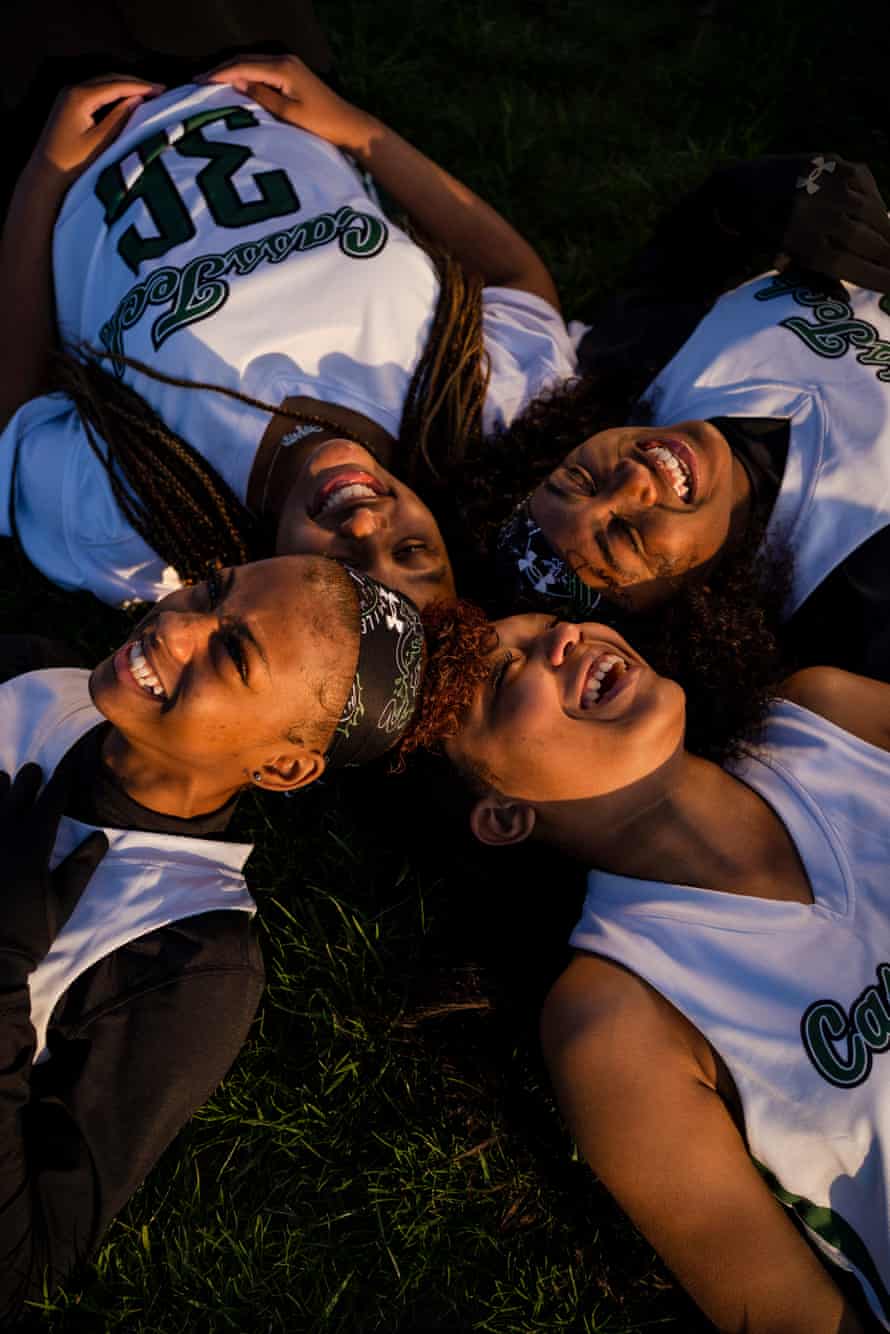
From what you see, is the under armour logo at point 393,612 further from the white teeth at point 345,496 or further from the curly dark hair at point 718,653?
the curly dark hair at point 718,653

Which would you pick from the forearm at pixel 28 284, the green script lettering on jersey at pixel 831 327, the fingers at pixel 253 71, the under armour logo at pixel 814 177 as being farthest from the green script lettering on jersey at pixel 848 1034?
the fingers at pixel 253 71

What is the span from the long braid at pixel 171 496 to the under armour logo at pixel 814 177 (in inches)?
83.3

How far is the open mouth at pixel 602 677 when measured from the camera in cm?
272

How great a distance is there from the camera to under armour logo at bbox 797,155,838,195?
355 cm

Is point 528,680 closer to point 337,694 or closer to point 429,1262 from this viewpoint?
point 337,694

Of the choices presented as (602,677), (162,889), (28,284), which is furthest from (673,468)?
(28,284)

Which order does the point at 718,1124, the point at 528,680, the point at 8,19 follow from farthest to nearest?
the point at 8,19
the point at 528,680
the point at 718,1124

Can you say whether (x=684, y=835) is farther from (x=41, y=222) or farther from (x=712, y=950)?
(x=41, y=222)

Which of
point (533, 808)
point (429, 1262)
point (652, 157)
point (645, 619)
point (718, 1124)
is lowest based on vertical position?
point (429, 1262)

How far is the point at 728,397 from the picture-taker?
11.2 ft

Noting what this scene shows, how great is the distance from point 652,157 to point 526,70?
78cm

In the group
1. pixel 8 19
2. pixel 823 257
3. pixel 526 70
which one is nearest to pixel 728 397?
pixel 823 257

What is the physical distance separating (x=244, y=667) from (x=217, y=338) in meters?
1.35

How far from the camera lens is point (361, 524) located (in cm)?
296
